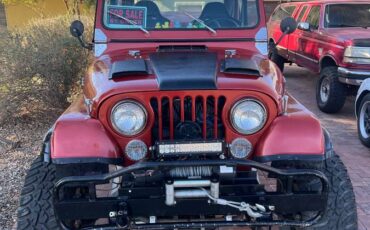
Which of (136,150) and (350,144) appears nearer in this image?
(136,150)

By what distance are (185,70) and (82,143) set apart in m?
0.78

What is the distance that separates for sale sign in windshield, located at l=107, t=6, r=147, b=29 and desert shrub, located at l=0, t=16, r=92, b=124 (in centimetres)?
287

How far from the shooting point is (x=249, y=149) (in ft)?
9.40

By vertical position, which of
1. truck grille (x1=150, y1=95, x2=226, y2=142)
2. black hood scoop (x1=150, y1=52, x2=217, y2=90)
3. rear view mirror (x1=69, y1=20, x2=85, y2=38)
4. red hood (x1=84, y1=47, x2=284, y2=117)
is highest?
rear view mirror (x1=69, y1=20, x2=85, y2=38)

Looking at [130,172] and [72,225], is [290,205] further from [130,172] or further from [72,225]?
[72,225]

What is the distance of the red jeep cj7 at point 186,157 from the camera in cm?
261

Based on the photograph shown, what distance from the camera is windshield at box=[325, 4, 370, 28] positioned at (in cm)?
807

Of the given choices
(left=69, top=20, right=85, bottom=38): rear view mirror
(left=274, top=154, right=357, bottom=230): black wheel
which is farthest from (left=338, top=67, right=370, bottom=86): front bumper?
(left=69, top=20, right=85, bottom=38): rear view mirror

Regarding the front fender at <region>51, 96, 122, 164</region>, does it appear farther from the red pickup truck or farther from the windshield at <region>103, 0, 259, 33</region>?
the red pickup truck

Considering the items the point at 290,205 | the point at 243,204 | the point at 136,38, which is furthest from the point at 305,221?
the point at 136,38

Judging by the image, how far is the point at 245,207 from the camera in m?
2.62

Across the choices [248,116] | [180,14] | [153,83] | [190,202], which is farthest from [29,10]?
[190,202]

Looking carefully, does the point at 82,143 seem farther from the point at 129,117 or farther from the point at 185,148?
the point at 185,148

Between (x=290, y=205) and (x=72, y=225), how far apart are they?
1270mm
